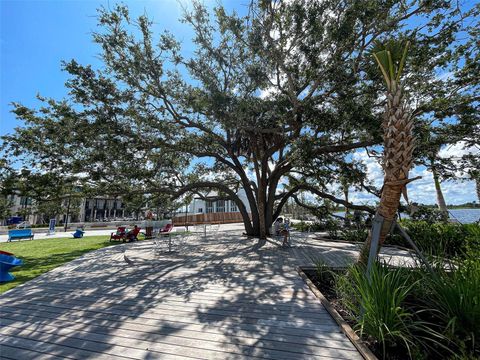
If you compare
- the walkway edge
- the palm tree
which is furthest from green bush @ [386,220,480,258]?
the palm tree

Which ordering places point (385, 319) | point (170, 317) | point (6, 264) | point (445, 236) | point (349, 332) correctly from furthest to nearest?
1. point (445, 236)
2. point (6, 264)
3. point (170, 317)
4. point (349, 332)
5. point (385, 319)

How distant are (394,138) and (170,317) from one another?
13.7ft

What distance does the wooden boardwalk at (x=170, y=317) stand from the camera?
110 inches

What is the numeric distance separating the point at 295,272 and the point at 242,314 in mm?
2829

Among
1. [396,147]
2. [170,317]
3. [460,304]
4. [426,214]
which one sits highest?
[396,147]

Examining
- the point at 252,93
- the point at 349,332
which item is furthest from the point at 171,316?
the point at 252,93

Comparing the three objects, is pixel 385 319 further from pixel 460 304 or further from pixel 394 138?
pixel 394 138

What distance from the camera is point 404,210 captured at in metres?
10.1

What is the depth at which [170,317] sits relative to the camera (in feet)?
12.1

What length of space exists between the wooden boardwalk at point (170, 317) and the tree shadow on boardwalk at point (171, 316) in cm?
1

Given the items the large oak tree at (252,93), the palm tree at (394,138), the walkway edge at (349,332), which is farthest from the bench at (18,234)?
the palm tree at (394,138)

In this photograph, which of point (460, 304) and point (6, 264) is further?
point (6, 264)

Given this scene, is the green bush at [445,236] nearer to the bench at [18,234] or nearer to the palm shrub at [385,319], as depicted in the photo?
the palm shrub at [385,319]

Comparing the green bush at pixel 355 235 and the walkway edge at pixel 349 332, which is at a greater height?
the green bush at pixel 355 235
